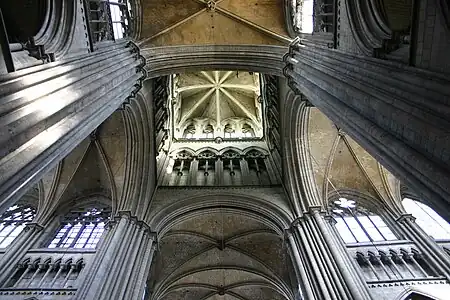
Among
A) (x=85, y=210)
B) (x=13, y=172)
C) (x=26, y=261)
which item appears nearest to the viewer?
(x=13, y=172)

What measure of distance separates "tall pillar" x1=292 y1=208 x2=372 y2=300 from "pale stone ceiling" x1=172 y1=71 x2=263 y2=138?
34.4ft

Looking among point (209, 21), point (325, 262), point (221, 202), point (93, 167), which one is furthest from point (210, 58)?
point (325, 262)

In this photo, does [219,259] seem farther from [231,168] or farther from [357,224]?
[357,224]

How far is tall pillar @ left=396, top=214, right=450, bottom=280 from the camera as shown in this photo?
9.89 metres

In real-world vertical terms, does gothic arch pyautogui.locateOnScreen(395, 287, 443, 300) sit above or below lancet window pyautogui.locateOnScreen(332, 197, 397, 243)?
below

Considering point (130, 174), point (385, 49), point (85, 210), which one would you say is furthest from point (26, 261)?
point (385, 49)

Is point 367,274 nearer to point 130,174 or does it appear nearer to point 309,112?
point 309,112

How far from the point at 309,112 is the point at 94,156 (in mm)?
8489

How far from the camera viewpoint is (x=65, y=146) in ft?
22.3

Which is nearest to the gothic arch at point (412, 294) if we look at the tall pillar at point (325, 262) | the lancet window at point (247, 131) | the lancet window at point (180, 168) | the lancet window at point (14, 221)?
the tall pillar at point (325, 262)

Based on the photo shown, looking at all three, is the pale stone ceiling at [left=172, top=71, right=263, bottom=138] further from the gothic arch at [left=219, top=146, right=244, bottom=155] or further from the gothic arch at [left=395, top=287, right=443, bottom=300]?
the gothic arch at [left=395, top=287, right=443, bottom=300]

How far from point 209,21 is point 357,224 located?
368 inches

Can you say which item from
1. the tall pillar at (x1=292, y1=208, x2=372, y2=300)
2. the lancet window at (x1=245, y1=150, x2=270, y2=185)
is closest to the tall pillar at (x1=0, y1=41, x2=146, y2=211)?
the tall pillar at (x1=292, y1=208, x2=372, y2=300)

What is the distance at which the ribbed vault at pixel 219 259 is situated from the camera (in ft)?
48.1
